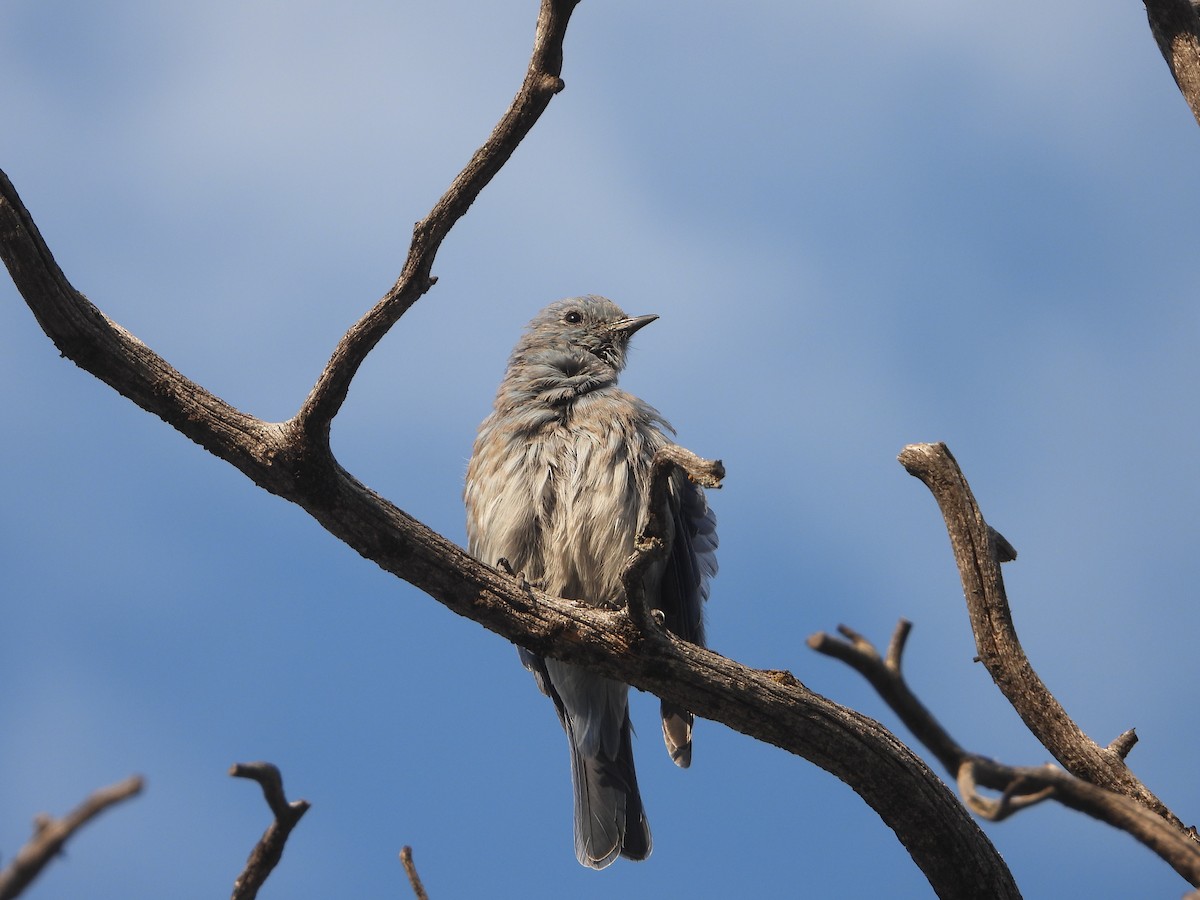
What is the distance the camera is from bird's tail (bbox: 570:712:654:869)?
5.97 m

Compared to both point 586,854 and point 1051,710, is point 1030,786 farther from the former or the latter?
point 586,854

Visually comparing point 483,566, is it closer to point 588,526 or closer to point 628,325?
point 588,526

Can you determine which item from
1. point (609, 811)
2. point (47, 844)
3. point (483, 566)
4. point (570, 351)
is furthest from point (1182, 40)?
point (47, 844)

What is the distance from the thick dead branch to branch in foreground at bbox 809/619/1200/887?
3.65 m

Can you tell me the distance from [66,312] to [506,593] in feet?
6.05

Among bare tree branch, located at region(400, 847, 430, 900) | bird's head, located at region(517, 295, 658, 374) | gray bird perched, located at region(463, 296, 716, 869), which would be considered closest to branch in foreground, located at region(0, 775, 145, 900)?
bare tree branch, located at region(400, 847, 430, 900)

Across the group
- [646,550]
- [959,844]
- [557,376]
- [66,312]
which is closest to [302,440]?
[66,312]

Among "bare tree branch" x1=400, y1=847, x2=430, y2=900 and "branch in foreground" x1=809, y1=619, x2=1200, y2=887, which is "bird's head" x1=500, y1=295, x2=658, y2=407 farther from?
"branch in foreground" x1=809, y1=619, x2=1200, y2=887

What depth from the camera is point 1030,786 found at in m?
2.65

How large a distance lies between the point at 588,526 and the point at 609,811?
150cm

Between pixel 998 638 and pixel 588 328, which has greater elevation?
pixel 588 328

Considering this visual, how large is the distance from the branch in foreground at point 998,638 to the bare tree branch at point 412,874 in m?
2.18

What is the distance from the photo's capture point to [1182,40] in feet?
17.2

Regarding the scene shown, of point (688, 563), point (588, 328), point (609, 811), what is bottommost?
point (609, 811)
